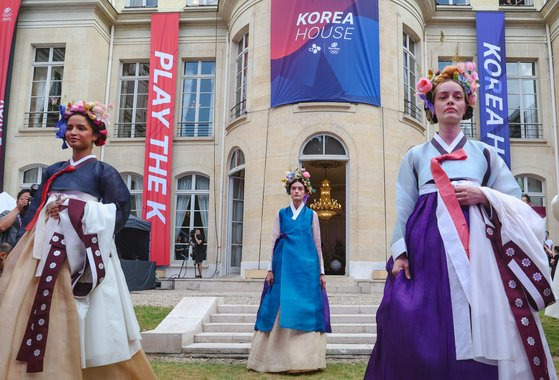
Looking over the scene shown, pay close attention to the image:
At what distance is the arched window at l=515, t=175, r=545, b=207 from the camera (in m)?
17.1

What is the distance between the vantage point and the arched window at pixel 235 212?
16312 mm

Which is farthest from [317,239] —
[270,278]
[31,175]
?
[31,175]

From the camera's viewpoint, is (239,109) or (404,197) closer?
(404,197)

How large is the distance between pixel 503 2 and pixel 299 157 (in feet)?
33.9

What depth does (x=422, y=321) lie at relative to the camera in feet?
8.09

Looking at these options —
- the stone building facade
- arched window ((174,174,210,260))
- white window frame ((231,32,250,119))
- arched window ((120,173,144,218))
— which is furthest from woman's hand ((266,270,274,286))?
arched window ((120,173,144,218))

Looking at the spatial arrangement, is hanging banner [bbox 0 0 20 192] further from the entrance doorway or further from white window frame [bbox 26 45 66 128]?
the entrance doorway

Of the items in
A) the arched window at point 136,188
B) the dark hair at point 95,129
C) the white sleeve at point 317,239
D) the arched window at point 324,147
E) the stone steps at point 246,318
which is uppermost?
the arched window at point 324,147

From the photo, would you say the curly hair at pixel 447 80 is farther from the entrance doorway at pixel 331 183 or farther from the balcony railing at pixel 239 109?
the balcony railing at pixel 239 109

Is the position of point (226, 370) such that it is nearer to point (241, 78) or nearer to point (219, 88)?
point (241, 78)

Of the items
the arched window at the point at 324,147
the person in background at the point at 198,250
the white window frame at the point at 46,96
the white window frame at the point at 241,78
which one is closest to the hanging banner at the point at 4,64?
the white window frame at the point at 46,96

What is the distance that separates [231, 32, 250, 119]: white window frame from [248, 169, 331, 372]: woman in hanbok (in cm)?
1088

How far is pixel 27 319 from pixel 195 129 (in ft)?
50.2

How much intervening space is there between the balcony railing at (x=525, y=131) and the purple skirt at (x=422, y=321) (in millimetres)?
16579
